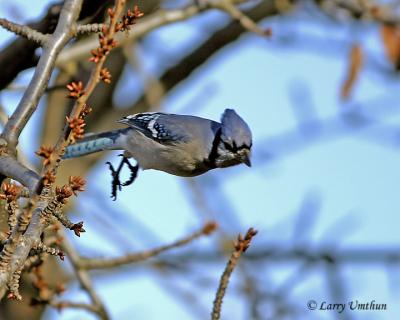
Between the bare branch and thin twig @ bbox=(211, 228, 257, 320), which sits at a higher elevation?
the bare branch

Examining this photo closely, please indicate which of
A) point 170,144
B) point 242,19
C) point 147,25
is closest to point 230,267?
point 170,144

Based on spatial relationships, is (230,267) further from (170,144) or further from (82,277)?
(170,144)

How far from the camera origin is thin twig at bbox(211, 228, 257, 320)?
2184 millimetres

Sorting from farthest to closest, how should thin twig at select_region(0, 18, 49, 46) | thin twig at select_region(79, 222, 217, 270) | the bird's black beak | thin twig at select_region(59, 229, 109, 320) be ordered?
1. the bird's black beak
2. thin twig at select_region(59, 229, 109, 320)
3. thin twig at select_region(79, 222, 217, 270)
4. thin twig at select_region(0, 18, 49, 46)

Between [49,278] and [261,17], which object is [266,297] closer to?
[49,278]

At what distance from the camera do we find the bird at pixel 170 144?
384 cm

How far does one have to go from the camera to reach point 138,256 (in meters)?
3.27

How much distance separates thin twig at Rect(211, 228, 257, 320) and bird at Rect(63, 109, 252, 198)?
1514mm

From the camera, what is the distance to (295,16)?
6.04 m

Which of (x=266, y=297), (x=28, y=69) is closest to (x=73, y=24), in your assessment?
(x=28, y=69)

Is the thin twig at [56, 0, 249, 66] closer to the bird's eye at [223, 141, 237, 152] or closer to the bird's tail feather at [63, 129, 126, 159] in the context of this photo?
the bird's tail feather at [63, 129, 126, 159]

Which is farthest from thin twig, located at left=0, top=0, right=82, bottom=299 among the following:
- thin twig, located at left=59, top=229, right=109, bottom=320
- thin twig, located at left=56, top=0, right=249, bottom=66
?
thin twig, located at left=56, top=0, right=249, bottom=66

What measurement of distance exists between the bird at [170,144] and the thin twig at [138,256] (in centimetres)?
47

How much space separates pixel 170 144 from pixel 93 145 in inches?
16.4
